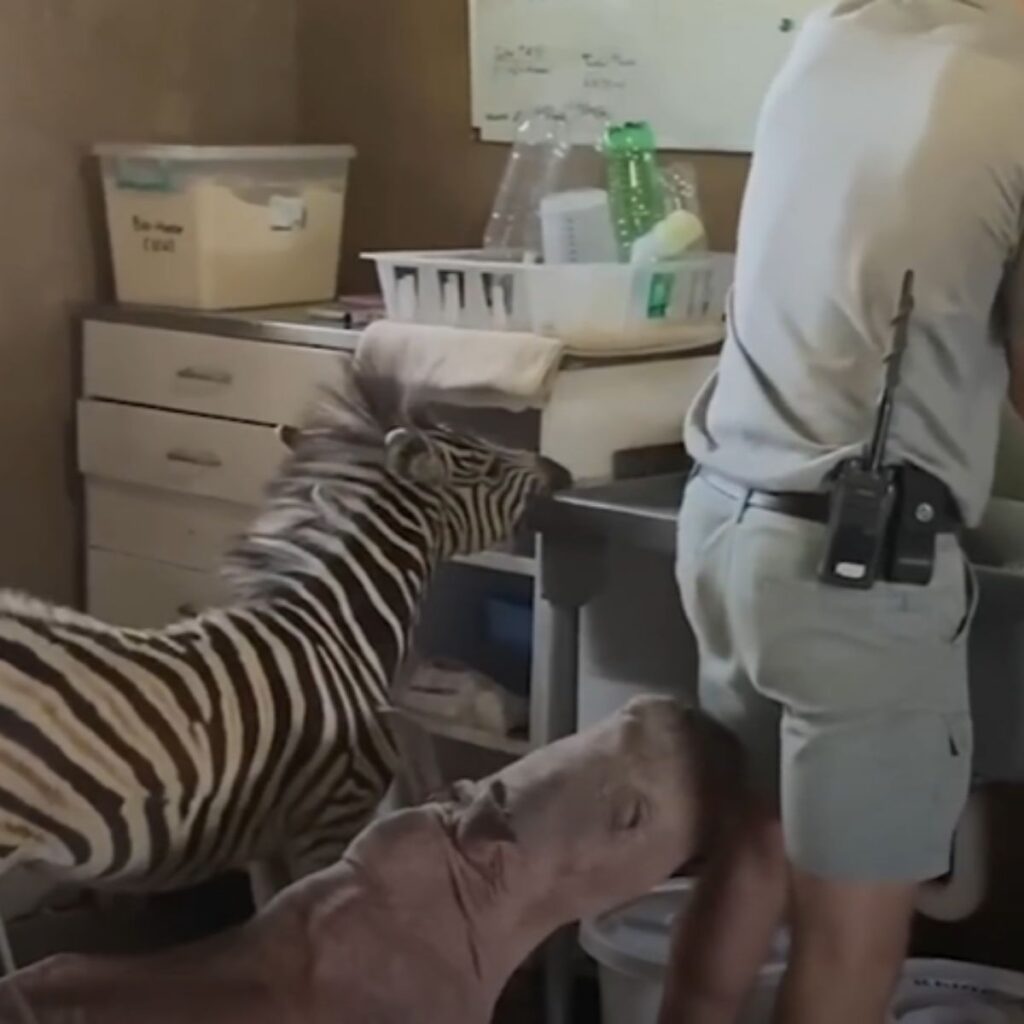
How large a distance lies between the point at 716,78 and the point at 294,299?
0.78 meters

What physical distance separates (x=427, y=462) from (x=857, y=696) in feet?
2.03

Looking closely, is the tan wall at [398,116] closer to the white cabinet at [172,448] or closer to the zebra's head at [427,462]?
the white cabinet at [172,448]

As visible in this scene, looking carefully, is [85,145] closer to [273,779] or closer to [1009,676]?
[273,779]

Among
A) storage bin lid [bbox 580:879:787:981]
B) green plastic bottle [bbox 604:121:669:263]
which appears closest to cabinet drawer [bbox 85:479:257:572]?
green plastic bottle [bbox 604:121:669:263]

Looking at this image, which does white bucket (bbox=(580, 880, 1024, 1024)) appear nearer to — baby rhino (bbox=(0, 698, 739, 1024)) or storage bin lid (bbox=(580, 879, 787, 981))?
storage bin lid (bbox=(580, 879, 787, 981))

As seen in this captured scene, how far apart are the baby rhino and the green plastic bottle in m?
0.99

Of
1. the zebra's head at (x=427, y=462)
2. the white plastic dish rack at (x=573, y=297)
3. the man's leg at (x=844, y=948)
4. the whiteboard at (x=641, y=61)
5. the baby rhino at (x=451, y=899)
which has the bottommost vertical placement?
the man's leg at (x=844, y=948)

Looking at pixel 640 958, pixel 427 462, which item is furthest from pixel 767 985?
pixel 427 462

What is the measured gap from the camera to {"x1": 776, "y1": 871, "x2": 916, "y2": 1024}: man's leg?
1771 mm

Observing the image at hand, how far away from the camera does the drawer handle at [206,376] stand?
289cm

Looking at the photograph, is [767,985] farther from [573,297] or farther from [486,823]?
[573,297]

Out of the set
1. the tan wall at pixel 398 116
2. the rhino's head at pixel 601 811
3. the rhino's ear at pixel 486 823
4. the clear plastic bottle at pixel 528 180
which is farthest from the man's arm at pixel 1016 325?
the tan wall at pixel 398 116

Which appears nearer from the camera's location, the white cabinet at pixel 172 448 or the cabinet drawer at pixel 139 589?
the white cabinet at pixel 172 448

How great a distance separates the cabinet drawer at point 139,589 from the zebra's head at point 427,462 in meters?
0.75
